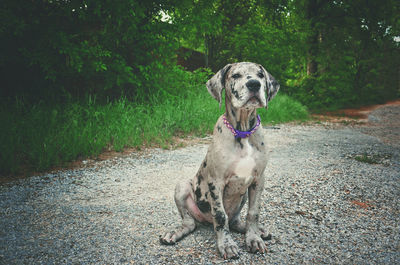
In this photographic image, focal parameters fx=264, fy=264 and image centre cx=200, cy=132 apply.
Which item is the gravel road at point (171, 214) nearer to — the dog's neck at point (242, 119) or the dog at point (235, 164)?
the dog at point (235, 164)

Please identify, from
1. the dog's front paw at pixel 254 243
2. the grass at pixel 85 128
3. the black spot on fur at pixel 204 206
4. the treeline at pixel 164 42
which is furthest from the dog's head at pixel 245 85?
the treeline at pixel 164 42

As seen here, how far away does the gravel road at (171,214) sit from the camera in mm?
2311

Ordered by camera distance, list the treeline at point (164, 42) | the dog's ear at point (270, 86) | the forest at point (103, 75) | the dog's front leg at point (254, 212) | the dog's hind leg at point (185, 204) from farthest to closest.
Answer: the treeline at point (164, 42) → the forest at point (103, 75) → the dog's hind leg at point (185, 204) → the dog's ear at point (270, 86) → the dog's front leg at point (254, 212)

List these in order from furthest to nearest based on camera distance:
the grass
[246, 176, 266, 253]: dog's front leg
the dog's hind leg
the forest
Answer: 1. the forest
2. the grass
3. the dog's hind leg
4. [246, 176, 266, 253]: dog's front leg

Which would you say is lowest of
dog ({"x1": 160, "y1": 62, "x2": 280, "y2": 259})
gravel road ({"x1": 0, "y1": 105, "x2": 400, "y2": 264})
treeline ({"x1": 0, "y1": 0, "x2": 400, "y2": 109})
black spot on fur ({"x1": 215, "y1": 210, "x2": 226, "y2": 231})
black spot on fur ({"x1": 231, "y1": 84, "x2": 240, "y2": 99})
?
gravel road ({"x1": 0, "y1": 105, "x2": 400, "y2": 264})

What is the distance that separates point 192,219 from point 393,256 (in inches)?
70.4

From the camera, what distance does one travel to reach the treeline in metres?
5.80

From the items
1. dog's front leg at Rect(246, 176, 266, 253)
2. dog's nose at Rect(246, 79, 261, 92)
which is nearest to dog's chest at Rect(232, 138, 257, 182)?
dog's front leg at Rect(246, 176, 266, 253)

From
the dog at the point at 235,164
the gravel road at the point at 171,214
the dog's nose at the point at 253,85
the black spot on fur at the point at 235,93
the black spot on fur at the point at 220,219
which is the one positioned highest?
the dog's nose at the point at 253,85

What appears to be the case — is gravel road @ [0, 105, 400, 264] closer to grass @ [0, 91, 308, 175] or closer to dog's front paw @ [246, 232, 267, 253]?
dog's front paw @ [246, 232, 267, 253]

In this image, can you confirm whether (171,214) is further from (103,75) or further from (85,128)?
(103,75)

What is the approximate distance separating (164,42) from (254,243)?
20.8ft

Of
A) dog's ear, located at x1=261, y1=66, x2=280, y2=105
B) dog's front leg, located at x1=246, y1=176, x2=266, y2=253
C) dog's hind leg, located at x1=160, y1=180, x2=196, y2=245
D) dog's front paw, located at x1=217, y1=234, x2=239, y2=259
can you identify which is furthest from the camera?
dog's hind leg, located at x1=160, y1=180, x2=196, y2=245

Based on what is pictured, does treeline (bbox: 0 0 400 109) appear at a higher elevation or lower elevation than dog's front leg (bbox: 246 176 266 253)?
higher
